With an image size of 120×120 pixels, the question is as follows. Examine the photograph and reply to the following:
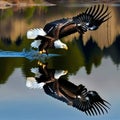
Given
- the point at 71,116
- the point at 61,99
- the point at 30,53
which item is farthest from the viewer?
the point at 30,53

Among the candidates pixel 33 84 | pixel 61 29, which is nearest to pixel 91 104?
pixel 33 84

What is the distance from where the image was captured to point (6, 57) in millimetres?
15617

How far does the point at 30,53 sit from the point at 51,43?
129 cm

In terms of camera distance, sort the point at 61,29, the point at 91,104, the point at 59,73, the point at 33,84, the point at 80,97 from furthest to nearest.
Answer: the point at 61,29 < the point at 59,73 < the point at 33,84 < the point at 80,97 < the point at 91,104

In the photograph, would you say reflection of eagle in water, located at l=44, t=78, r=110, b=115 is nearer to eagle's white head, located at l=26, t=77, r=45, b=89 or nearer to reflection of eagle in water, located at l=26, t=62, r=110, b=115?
reflection of eagle in water, located at l=26, t=62, r=110, b=115

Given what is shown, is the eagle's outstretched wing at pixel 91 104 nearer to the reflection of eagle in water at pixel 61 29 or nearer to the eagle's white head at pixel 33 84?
the eagle's white head at pixel 33 84

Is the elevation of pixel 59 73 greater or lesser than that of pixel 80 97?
lesser

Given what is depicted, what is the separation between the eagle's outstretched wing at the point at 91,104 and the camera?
924 cm

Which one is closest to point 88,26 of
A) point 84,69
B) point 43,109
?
point 84,69

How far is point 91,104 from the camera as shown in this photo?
964 centimetres

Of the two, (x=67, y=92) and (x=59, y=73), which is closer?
(x=67, y=92)

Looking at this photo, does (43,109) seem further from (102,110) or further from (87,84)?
(87,84)

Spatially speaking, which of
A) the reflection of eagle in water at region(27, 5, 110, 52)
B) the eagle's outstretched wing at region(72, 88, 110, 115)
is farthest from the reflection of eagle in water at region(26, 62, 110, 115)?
the reflection of eagle in water at region(27, 5, 110, 52)

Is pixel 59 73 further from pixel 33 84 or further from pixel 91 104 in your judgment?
pixel 91 104
